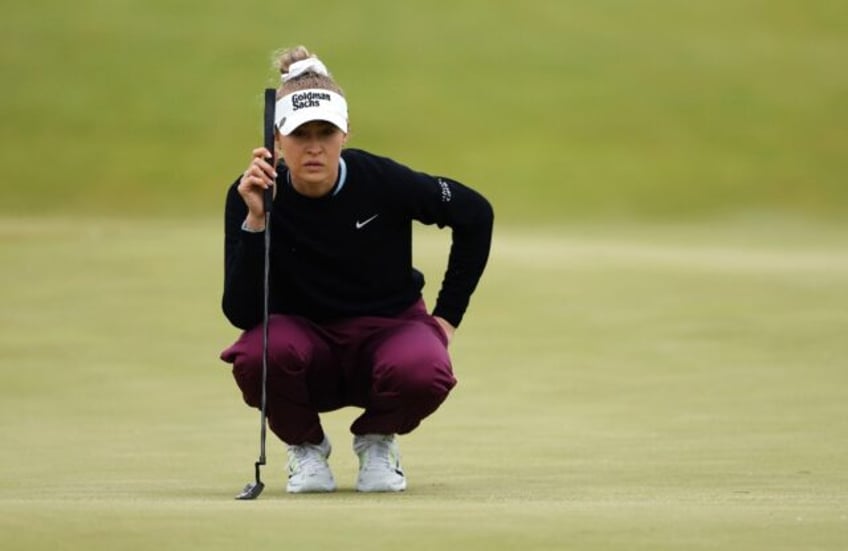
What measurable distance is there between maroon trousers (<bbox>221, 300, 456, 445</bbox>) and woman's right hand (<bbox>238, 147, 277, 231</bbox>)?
0.92 ft

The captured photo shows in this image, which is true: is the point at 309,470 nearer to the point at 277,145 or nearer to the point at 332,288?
the point at 332,288

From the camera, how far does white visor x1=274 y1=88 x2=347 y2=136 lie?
448 centimetres

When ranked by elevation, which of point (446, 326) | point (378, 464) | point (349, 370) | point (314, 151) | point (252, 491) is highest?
point (314, 151)

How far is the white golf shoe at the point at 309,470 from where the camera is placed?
4652 mm

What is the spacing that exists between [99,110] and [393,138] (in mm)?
2502

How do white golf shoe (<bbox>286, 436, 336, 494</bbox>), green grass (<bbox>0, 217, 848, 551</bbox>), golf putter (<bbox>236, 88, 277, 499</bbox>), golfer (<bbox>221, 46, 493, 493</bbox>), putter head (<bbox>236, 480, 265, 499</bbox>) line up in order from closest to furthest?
1. green grass (<bbox>0, 217, 848, 551</bbox>)
2. putter head (<bbox>236, 480, 265, 499</bbox>)
3. golf putter (<bbox>236, 88, 277, 499</bbox>)
4. golfer (<bbox>221, 46, 493, 493</bbox>)
5. white golf shoe (<bbox>286, 436, 336, 494</bbox>)

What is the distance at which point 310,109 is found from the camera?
4.49 m

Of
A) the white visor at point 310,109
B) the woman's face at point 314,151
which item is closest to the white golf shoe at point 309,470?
the woman's face at point 314,151

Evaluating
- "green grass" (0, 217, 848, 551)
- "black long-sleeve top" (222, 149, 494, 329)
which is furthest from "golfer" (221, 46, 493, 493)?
"green grass" (0, 217, 848, 551)

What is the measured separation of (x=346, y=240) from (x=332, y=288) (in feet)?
0.41

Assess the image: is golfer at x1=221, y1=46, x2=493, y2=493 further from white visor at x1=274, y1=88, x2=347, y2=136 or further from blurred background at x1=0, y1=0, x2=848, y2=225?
blurred background at x1=0, y1=0, x2=848, y2=225

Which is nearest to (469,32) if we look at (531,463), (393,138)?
(393,138)

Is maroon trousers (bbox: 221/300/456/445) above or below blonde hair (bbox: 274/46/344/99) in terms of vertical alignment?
below

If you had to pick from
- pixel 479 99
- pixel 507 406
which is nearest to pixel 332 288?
pixel 507 406
